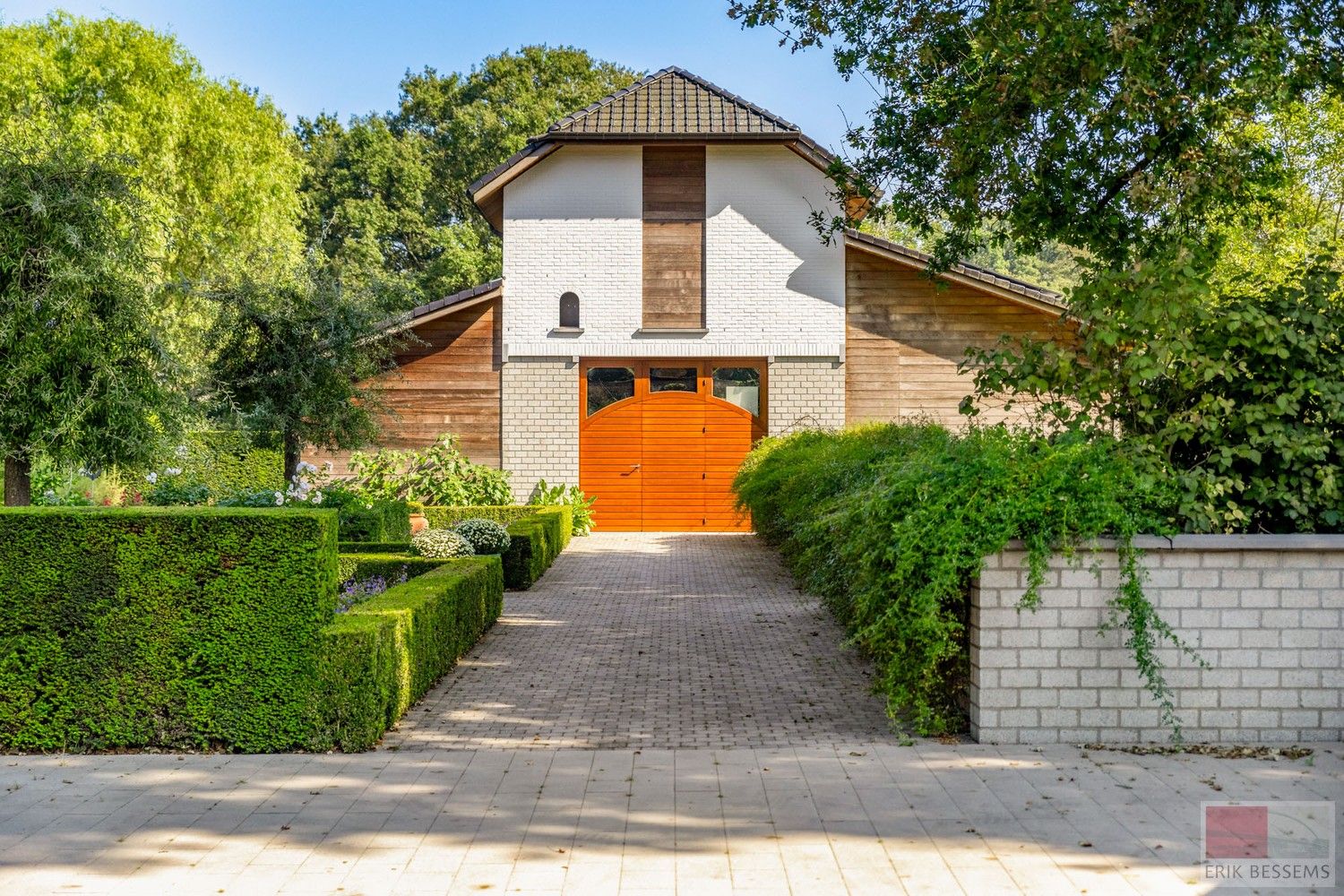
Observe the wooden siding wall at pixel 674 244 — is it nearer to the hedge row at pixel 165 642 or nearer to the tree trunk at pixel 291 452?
the tree trunk at pixel 291 452

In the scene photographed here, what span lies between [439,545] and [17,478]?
165 inches

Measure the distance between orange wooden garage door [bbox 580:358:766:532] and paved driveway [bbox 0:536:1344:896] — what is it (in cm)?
1322

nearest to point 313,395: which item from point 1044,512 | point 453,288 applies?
point 1044,512

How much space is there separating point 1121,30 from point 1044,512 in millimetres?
4650

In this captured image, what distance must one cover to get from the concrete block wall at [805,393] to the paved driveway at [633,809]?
42.5ft

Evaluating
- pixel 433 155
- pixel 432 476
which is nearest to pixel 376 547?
pixel 432 476

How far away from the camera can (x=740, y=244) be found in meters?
21.0

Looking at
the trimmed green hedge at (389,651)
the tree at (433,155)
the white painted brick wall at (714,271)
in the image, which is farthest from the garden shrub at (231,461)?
the tree at (433,155)

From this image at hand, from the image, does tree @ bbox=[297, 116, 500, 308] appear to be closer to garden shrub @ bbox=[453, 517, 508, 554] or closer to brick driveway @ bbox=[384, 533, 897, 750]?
garden shrub @ bbox=[453, 517, 508, 554]

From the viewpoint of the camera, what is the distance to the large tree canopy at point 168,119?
2720 cm

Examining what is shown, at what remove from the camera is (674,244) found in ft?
68.7

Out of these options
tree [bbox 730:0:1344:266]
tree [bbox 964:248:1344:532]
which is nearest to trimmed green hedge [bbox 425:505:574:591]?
tree [bbox 730:0:1344:266]

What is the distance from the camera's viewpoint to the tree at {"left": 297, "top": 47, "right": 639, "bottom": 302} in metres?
39.1

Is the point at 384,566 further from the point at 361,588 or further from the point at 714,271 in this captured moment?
the point at 714,271
